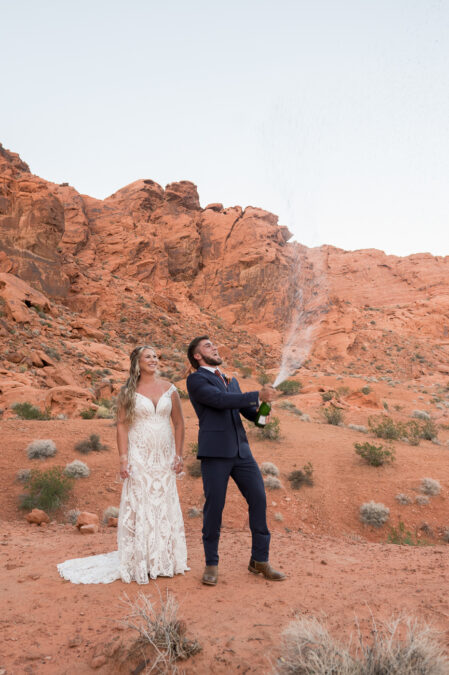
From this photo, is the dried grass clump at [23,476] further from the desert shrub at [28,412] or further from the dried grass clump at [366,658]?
the dried grass clump at [366,658]

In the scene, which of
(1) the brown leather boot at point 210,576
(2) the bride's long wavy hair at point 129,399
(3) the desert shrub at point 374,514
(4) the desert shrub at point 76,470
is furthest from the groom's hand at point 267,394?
(4) the desert shrub at point 76,470

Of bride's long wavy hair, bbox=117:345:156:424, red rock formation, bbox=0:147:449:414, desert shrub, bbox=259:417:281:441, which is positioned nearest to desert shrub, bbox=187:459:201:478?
desert shrub, bbox=259:417:281:441

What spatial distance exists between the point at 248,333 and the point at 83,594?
39793mm

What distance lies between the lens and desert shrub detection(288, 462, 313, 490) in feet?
28.4

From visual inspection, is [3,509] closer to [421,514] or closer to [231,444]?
[231,444]

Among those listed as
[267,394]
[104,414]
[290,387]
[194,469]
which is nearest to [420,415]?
[290,387]

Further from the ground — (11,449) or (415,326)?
(415,326)

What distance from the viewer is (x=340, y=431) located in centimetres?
1287

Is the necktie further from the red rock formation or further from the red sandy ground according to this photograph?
the red rock formation

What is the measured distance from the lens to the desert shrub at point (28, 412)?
38.0ft

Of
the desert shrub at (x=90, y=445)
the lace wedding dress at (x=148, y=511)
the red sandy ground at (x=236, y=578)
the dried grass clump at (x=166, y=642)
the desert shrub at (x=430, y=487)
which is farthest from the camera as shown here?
the desert shrub at (x=90, y=445)

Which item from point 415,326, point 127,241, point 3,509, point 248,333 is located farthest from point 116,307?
point 415,326

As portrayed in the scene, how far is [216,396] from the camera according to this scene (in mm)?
3646

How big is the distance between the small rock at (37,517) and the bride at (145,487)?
9.05ft
